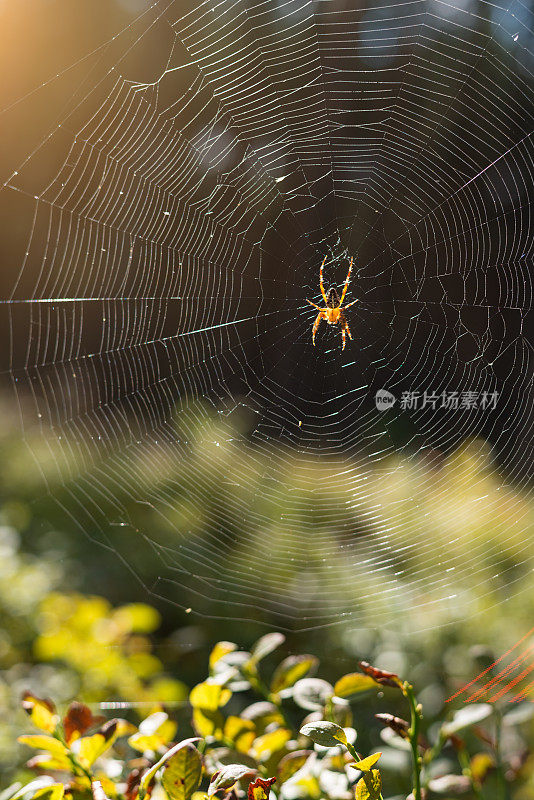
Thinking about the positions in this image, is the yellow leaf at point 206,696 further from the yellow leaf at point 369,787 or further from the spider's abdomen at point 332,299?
the spider's abdomen at point 332,299

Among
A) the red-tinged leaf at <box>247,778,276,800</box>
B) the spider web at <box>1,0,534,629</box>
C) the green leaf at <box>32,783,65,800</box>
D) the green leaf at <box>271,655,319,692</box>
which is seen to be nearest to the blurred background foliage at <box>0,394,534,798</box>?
the spider web at <box>1,0,534,629</box>

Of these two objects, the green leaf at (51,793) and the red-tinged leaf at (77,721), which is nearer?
the green leaf at (51,793)

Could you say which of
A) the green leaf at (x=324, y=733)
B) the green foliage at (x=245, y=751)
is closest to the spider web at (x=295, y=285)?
the green foliage at (x=245, y=751)

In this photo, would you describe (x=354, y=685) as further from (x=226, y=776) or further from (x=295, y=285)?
(x=295, y=285)

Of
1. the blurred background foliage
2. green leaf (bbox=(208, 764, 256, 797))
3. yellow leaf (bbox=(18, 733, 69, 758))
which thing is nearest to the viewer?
green leaf (bbox=(208, 764, 256, 797))

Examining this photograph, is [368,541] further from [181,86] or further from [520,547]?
[181,86]

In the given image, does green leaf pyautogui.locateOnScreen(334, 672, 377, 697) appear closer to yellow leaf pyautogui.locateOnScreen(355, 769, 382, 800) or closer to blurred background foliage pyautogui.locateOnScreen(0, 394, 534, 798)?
yellow leaf pyautogui.locateOnScreen(355, 769, 382, 800)
